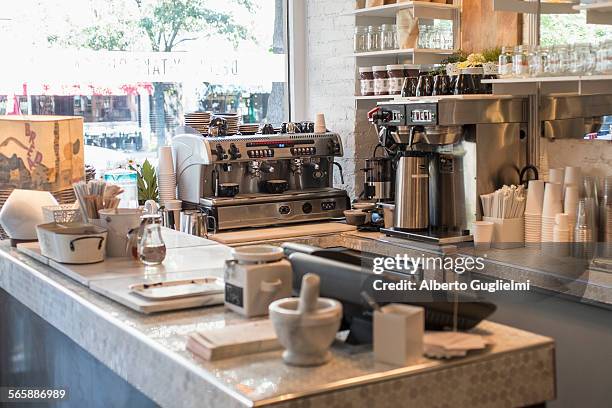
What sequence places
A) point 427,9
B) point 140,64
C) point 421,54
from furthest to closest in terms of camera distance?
point 140,64, point 421,54, point 427,9

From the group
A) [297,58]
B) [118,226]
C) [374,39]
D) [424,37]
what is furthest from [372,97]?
[118,226]

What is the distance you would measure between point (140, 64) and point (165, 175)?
1072 mm

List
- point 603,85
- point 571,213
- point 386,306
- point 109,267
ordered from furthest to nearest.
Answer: point 571,213 → point 603,85 → point 109,267 → point 386,306

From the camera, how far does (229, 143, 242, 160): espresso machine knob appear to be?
5.38 metres

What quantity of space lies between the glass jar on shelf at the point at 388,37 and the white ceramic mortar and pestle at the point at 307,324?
3.99 m

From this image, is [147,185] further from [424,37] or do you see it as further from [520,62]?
[520,62]

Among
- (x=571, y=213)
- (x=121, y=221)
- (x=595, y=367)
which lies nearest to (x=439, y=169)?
(x=571, y=213)

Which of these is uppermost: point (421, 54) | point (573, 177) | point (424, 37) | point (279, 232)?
point (424, 37)

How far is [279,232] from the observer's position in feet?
17.4

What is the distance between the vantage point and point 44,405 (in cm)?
328

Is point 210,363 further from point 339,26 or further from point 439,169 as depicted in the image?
point 339,26

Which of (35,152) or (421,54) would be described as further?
(421,54)

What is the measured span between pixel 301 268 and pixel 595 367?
1717 millimetres

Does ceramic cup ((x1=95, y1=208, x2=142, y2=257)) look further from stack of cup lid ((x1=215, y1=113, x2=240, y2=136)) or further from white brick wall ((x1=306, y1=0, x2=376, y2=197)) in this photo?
white brick wall ((x1=306, y1=0, x2=376, y2=197))
